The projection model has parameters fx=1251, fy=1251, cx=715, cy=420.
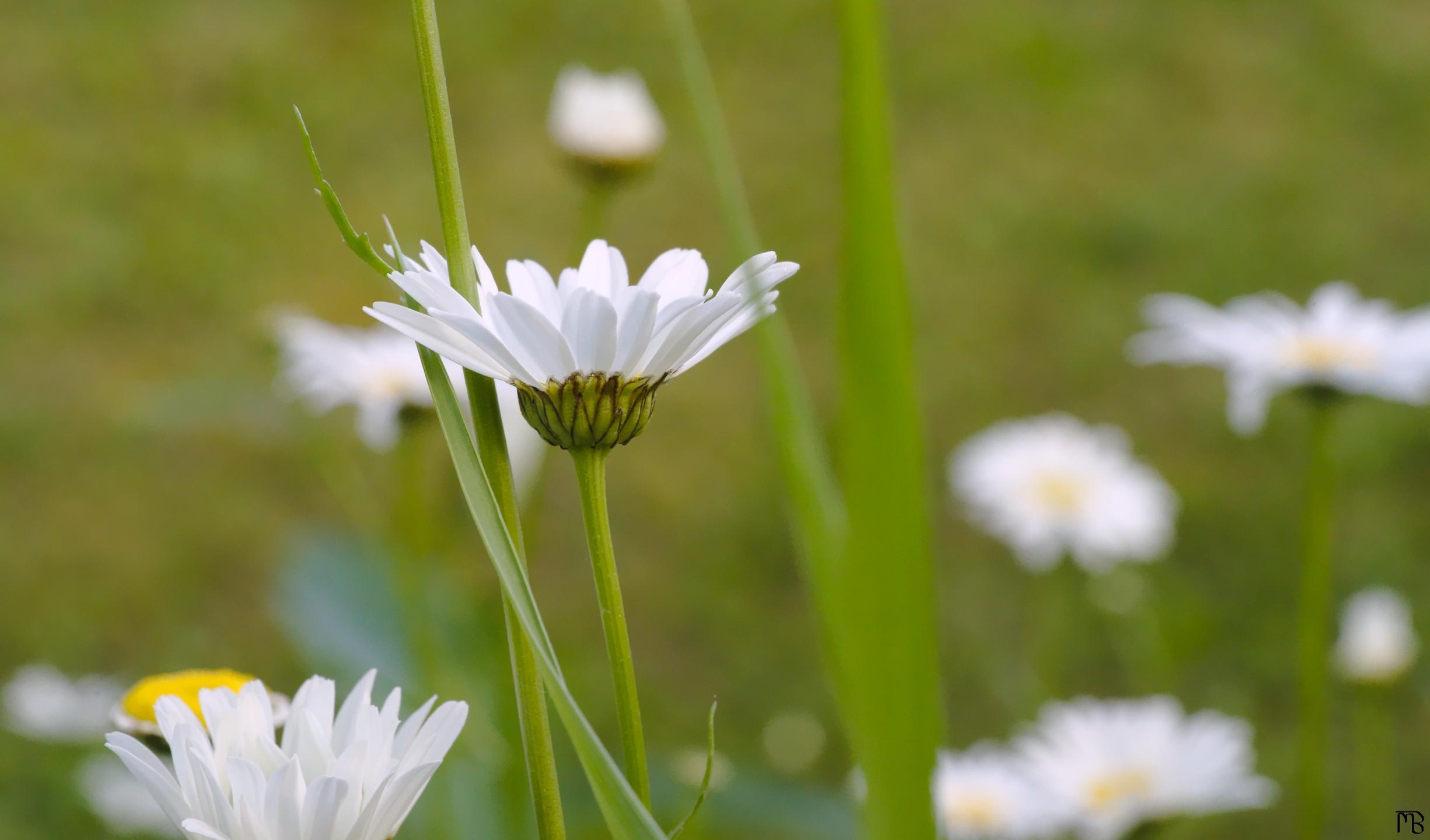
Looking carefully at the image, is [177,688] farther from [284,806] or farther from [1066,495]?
[1066,495]

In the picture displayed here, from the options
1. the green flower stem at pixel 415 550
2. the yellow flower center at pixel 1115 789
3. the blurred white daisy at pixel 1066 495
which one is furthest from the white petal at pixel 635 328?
the blurred white daisy at pixel 1066 495

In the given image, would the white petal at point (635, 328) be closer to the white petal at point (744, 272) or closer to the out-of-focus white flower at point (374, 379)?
the white petal at point (744, 272)

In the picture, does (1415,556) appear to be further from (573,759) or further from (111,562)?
(111,562)

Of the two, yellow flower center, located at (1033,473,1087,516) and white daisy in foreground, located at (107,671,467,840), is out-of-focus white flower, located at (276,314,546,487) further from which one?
yellow flower center, located at (1033,473,1087,516)

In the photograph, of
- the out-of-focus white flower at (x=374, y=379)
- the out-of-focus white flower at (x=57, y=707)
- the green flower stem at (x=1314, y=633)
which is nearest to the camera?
the green flower stem at (x=1314, y=633)

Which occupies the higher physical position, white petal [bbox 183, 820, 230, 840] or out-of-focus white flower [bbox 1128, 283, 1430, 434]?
out-of-focus white flower [bbox 1128, 283, 1430, 434]

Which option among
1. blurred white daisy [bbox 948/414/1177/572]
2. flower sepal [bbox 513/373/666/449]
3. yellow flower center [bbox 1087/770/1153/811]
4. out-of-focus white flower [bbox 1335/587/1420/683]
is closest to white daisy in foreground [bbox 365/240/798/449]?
flower sepal [bbox 513/373/666/449]
